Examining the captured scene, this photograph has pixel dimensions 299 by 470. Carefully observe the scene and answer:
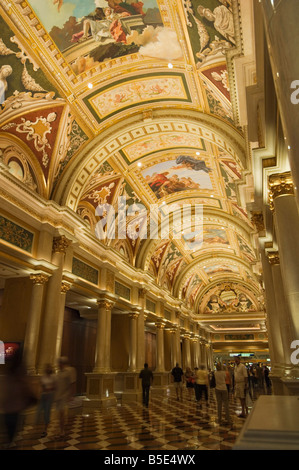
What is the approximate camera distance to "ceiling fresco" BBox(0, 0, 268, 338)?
309 inches

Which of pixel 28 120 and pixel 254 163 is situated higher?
pixel 28 120

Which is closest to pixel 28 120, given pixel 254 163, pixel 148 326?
pixel 254 163

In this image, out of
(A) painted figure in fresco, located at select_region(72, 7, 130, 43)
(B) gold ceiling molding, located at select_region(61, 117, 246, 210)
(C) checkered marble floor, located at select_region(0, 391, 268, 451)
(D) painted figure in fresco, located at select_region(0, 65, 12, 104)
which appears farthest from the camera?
(B) gold ceiling molding, located at select_region(61, 117, 246, 210)

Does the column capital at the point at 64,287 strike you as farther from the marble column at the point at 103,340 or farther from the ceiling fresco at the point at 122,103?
the marble column at the point at 103,340

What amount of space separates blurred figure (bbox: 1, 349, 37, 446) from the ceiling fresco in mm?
6972

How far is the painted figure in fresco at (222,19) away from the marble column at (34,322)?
804 centimetres

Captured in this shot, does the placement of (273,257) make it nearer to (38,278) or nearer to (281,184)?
(281,184)

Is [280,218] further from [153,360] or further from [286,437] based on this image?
[153,360]

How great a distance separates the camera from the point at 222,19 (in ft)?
23.4

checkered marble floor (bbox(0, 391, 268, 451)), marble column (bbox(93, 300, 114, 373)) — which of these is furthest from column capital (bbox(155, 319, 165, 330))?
checkered marble floor (bbox(0, 391, 268, 451))

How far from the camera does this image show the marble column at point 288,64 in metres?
2.49

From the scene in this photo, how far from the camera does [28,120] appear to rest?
979 cm

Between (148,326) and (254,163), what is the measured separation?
58.8ft

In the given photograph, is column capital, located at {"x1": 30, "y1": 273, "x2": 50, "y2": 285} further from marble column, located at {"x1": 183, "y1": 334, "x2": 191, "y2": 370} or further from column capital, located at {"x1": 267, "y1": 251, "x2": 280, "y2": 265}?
marble column, located at {"x1": 183, "y1": 334, "x2": 191, "y2": 370}
